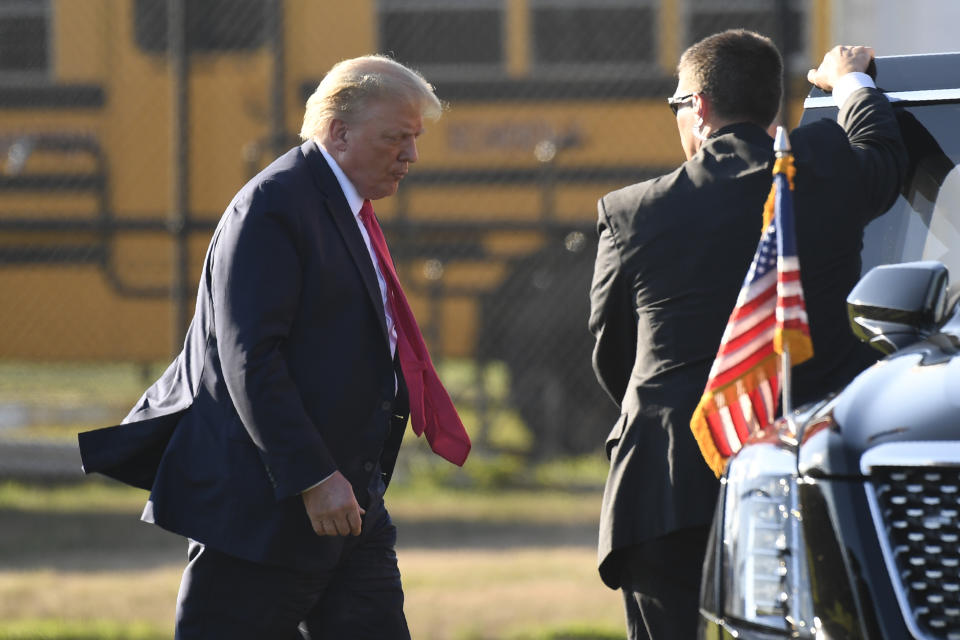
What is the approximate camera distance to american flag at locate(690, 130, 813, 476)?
3.23 m

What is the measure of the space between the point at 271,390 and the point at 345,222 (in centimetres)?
47

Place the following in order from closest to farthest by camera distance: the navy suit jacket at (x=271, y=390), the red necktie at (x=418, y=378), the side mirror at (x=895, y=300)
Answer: the side mirror at (x=895, y=300) < the navy suit jacket at (x=271, y=390) < the red necktie at (x=418, y=378)

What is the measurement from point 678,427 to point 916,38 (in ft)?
14.2

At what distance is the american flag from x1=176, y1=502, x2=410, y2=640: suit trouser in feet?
2.83

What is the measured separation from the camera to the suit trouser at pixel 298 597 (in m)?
3.42

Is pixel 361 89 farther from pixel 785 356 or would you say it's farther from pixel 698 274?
pixel 785 356

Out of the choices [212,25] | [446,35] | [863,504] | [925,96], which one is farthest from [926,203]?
[212,25]

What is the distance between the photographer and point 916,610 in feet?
8.79

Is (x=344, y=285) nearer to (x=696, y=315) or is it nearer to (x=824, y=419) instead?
(x=696, y=315)

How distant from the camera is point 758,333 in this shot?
10.7 ft

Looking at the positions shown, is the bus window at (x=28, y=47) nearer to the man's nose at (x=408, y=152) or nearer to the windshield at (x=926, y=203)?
the man's nose at (x=408, y=152)

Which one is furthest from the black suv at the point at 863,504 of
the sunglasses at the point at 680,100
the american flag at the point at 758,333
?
the sunglasses at the point at 680,100

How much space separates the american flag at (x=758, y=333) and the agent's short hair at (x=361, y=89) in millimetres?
879

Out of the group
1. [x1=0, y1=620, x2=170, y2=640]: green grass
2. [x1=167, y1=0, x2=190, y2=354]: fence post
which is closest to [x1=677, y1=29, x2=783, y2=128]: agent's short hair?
[x1=0, y1=620, x2=170, y2=640]: green grass
